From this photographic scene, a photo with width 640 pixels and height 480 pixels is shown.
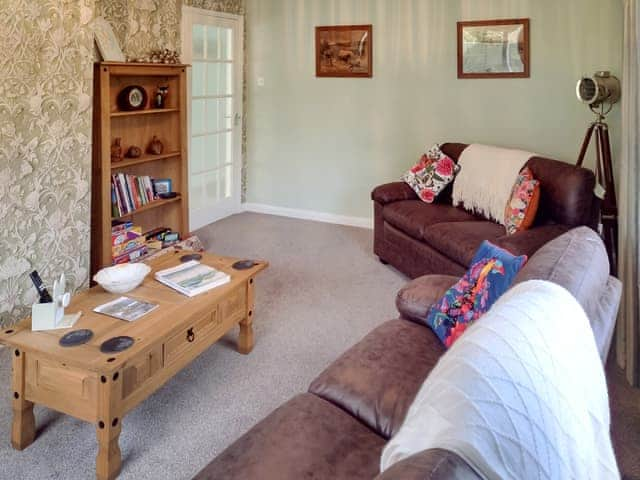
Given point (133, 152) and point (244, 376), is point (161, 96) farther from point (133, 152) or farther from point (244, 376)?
point (244, 376)

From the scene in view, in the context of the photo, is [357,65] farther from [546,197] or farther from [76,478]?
[76,478]

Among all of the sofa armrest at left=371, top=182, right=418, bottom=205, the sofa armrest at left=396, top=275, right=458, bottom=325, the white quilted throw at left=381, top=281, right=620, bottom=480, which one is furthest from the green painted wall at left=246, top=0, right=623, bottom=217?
the white quilted throw at left=381, top=281, right=620, bottom=480

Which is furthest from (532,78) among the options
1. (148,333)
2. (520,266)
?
(148,333)

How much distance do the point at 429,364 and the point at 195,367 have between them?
1.33 meters

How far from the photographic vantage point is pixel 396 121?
529 cm

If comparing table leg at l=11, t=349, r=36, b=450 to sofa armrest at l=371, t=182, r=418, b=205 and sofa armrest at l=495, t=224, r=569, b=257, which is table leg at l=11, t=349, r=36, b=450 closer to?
sofa armrest at l=495, t=224, r=569, b=257

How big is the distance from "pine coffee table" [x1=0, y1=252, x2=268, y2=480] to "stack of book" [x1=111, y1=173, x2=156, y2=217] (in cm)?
156

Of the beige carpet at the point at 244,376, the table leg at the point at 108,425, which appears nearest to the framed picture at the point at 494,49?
the beige carpet at the point at 244,376

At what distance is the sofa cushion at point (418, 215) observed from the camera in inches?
155

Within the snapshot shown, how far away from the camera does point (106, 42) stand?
388 centimetres

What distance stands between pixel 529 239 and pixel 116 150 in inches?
110

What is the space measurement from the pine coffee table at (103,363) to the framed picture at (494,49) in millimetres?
3312

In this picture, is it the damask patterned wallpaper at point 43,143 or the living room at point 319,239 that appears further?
the damask patterned wallpaper at point 43,143

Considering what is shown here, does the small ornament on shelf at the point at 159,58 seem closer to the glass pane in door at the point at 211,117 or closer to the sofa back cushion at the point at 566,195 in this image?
the glass pane in door at the point at 211,117
